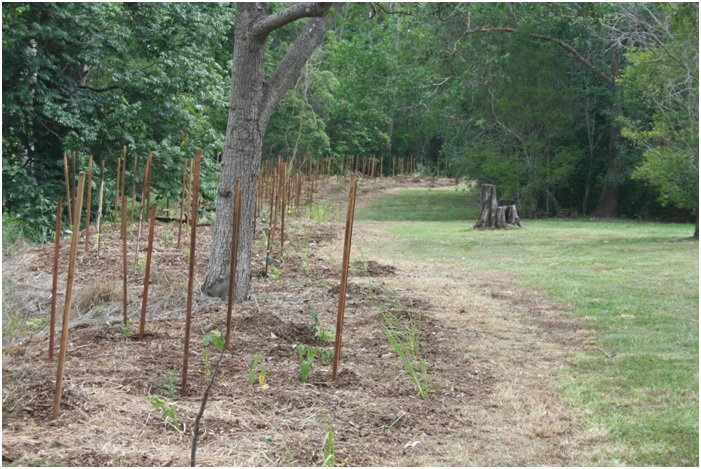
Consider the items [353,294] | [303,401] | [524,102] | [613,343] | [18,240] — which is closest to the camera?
[303,401]

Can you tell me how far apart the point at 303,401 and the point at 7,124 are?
9677mm

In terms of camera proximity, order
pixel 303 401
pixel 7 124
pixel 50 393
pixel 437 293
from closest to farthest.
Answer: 1. pixel 50 393
2. pixel 303 401
3. pixel 437 293
4. pixel 7 124

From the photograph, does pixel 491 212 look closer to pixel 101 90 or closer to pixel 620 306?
pixel 101 90

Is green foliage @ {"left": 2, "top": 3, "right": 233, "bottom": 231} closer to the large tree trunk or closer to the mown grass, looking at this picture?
the mown grass

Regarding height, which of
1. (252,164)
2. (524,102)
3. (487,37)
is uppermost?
(487,37)

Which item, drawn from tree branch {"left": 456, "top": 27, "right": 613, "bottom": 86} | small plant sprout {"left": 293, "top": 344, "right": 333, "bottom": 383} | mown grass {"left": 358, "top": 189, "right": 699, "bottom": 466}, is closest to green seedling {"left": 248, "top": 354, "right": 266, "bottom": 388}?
small plant sprout {"left": 293, "top": 344, "right": 333, "bottom": 383}

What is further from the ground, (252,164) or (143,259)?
(252,164)

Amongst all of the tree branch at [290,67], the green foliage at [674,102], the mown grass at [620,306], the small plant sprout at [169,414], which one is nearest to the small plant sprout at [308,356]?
the small plant sprout at [169,414]

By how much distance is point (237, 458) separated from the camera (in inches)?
143

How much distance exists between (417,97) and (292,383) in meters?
20.5

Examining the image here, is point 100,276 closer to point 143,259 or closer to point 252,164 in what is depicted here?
point 143,259

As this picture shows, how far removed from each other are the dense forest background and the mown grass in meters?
2.50

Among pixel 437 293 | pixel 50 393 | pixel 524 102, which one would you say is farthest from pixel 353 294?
pixel 524 102

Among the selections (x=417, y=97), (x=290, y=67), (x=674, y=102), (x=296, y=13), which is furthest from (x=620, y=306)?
(x=417, y=97)
